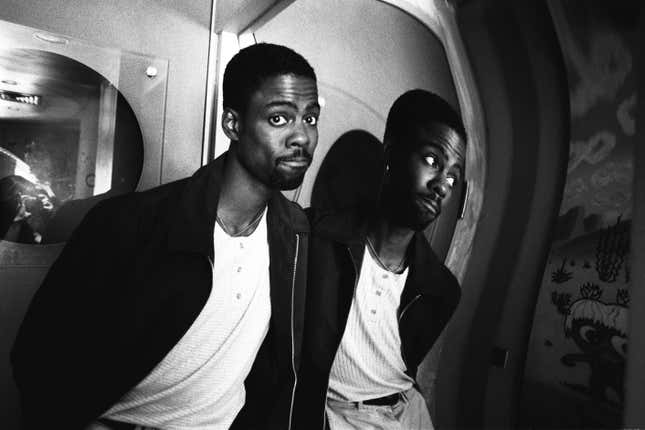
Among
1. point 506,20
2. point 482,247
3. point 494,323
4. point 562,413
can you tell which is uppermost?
point 506,20

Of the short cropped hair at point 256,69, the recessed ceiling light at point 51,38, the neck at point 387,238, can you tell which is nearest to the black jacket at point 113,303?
the short cropped hair at point 256,69

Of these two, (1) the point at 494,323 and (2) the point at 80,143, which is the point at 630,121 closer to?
(1) the point at 494,323

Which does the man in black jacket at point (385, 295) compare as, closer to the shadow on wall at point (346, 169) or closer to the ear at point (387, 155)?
the ear at point (387, 155)

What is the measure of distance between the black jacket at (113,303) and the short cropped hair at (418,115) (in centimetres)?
47

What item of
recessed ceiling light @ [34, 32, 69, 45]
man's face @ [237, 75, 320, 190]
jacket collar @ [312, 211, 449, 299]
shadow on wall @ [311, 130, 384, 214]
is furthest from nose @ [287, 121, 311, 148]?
recessed ceiling light @ [34, 32, 69, 45]

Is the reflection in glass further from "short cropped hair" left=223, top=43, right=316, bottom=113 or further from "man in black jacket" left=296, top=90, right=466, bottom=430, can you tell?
"man in black jacket" left=296, top=90, right=466, bottom=430

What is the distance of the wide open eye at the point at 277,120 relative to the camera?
0.98m

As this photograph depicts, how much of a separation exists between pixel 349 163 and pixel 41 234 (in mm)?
844

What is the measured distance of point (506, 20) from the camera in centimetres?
105

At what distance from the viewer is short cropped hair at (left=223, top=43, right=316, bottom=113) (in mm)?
1010

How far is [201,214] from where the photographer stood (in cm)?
94

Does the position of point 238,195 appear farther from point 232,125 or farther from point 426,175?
point 426,175

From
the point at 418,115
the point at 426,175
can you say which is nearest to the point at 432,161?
the point at 426,175

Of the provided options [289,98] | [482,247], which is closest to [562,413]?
[482,247]
